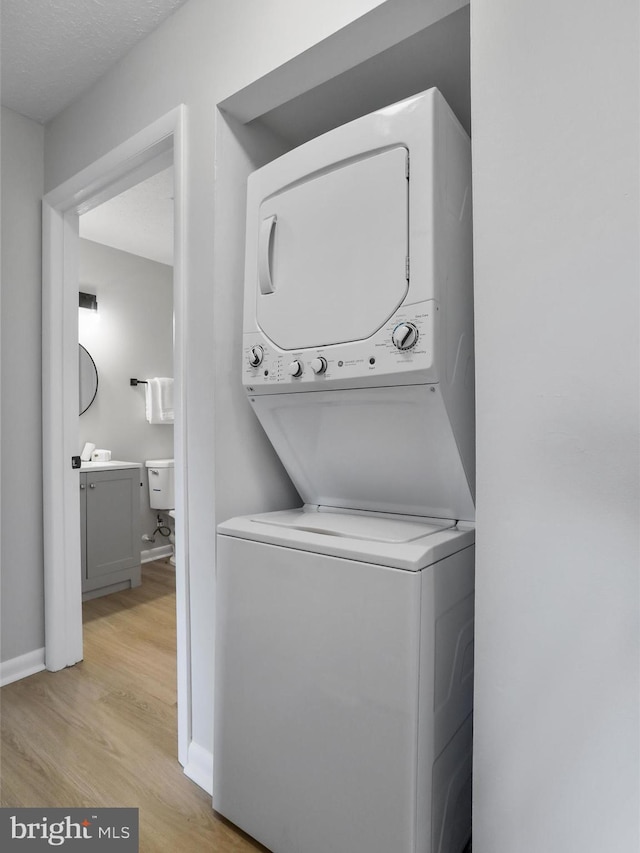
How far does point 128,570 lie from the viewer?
3555 millimetres

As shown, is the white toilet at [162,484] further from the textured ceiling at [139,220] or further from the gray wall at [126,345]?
the textured ceiling at [139,220]

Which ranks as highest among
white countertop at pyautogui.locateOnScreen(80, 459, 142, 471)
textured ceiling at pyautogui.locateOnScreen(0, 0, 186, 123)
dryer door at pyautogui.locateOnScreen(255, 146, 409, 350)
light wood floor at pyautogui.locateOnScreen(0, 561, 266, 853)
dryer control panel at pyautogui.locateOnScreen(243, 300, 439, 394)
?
textured ceiling at pyautogui.locateOnScreen(0, 0, 186, 123)

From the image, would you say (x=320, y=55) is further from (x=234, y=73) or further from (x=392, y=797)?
(x=392, y=797)

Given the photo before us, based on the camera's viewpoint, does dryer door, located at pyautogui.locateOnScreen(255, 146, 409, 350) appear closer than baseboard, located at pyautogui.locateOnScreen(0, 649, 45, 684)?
Yes

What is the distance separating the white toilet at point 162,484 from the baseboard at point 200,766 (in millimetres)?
2595

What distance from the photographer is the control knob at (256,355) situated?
1.43 metres

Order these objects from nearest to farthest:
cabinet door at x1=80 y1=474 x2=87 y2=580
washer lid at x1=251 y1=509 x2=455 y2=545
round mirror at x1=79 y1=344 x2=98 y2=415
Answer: washer lid at x1=251 y1=509 x2=455 y2=545, cabinet door at x1=80 y1=474 x2=87 y2=580, round mirror at x1=79 y1=344 x2=98 y2=415

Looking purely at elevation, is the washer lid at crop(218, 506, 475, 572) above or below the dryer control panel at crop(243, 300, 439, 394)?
below

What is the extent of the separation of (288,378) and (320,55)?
885 mm

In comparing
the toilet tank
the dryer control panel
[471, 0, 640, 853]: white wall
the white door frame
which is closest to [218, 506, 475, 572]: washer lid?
[471, 0, 640, 853]: white wall

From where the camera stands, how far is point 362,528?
1.30 meters

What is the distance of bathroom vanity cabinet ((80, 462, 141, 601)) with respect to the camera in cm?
330

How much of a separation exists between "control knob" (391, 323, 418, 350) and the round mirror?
10.8 feet

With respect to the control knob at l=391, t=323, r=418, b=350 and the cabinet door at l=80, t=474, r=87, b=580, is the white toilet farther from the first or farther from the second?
the control knob at l=391, t=323, r=418, b=350
